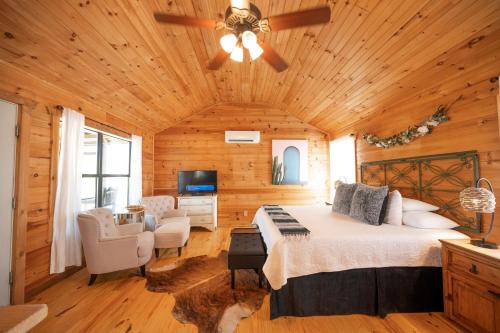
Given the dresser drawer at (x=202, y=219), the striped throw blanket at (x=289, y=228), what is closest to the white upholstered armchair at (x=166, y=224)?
the dresser drawer at (x=202, y=219)

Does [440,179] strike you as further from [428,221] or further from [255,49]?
[255,49]

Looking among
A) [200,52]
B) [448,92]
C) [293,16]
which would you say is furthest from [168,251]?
[448,92]

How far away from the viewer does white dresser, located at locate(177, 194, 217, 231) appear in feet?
15.2

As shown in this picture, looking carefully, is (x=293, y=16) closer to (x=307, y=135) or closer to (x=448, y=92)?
(x=448, y=92)

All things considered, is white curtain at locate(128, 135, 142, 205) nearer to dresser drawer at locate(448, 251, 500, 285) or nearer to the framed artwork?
the framed artwork

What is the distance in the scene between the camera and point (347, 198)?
2926 millimetres

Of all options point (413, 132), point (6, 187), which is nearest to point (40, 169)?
point (6, 187)

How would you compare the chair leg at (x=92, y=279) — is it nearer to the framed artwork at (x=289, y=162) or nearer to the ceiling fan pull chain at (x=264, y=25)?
the ceiling fan pull chain at (x=264, y=25)

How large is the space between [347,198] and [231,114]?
3423mm

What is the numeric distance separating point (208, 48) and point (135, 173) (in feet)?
9.39

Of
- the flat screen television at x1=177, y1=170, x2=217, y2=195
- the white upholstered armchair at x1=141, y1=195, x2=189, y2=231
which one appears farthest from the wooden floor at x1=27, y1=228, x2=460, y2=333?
the flat screen television at x1=177, y1=170, x2=217, y2=195

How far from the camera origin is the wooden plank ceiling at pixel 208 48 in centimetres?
176

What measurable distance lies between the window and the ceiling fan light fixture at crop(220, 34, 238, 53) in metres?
2.72

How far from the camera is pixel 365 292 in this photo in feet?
6.38
